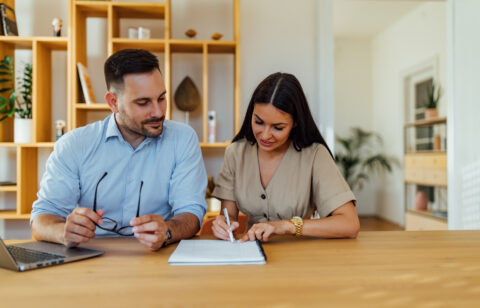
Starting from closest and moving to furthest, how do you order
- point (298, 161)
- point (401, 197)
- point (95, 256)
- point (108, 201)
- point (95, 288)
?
point (95, 288) < point (95, 256) < point (108, 201) < point (298, 161) < point (401, 197)

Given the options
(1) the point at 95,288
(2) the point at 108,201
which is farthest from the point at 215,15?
(1) the point at 95,288

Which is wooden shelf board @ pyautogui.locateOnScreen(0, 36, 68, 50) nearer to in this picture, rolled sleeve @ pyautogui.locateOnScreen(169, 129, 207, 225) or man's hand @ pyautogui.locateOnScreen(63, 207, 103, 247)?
rolled sleeve @ pyautogui.locateOnScreen(169, 129, 207, 225)

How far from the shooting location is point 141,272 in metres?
0.98

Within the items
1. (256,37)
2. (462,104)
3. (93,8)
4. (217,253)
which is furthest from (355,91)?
(217,253)

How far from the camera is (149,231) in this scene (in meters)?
1.16

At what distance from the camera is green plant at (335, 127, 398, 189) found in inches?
251

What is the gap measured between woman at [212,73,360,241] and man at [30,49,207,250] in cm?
19

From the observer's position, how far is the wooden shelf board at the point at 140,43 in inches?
105

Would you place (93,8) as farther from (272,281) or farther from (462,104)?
(462,104)

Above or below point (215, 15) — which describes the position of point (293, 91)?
below

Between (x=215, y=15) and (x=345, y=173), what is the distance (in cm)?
408

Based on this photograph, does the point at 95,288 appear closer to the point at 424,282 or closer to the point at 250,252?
the point at 250,252

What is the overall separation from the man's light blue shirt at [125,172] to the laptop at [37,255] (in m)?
0.34

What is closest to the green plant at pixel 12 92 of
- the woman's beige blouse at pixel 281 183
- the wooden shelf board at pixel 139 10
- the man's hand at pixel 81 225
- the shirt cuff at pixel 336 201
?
the wooden shelf board at pixel 139 10
